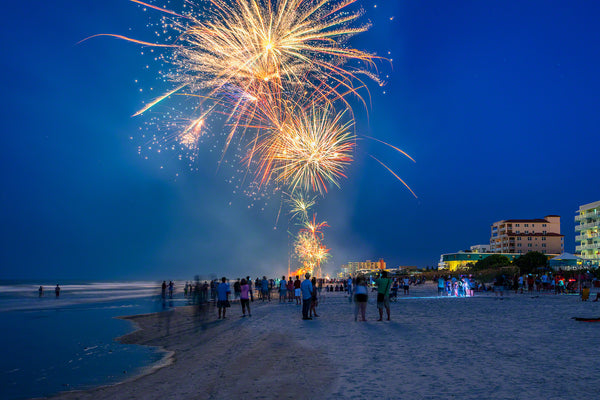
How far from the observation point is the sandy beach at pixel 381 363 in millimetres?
6234

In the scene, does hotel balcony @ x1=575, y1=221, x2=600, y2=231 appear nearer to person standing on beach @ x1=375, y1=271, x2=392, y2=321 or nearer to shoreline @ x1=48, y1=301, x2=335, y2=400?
person standing on beach @ x1=375, y1=271, x2=392, y2=321

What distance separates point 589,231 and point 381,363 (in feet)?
316

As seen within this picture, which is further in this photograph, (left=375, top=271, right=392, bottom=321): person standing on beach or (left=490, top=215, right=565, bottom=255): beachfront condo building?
(left=490, top=215, right=565, bottom=255): beachfront condo building

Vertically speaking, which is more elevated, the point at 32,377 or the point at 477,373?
the point at 477,373

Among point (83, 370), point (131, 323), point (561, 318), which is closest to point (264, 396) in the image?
point (83, 370)

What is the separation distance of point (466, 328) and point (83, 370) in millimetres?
10336

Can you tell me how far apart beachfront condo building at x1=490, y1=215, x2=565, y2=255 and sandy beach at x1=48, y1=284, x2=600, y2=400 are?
128 meters

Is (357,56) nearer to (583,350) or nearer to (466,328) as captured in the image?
(466,328)

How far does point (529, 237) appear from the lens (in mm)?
128250

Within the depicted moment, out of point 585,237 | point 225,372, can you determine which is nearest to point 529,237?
point 585,237

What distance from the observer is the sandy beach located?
623 centimetres

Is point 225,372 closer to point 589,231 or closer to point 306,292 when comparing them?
point 306,292

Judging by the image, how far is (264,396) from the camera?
241 inches

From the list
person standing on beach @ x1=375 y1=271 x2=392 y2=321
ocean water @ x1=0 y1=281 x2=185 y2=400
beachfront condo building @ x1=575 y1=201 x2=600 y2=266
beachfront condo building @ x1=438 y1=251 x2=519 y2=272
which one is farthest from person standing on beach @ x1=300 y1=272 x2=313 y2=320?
beachfront condo building @ x1=438 y1=251 x2=519 y2=272
